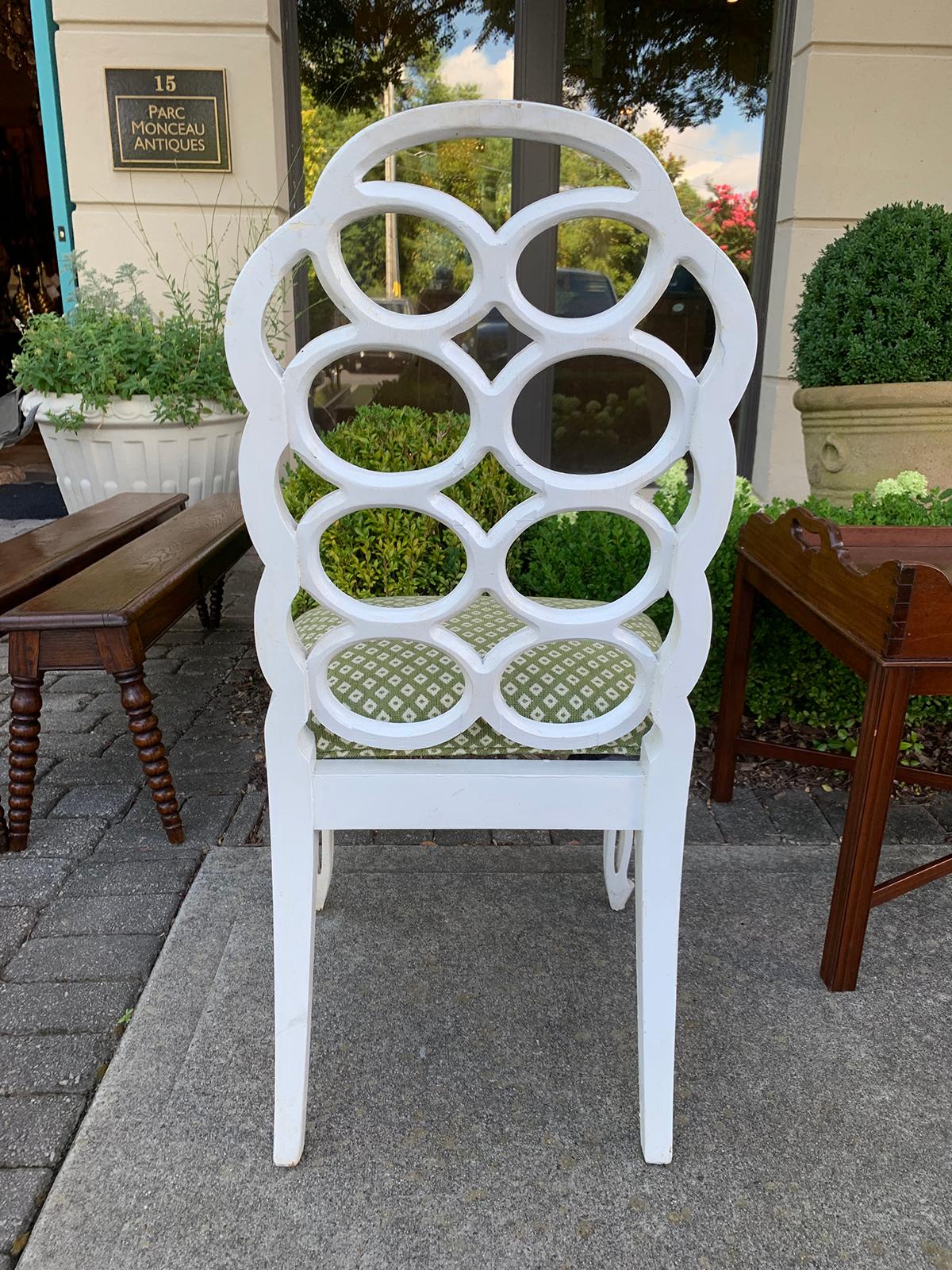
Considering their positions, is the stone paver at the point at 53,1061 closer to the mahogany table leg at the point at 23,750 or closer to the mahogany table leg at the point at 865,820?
the mahogany table leg at the point at 23,750

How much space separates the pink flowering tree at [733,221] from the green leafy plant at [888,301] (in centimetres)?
199

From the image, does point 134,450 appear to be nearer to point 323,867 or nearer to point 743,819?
point 323,867

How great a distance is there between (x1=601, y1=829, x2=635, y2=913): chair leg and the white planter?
3.11 meters

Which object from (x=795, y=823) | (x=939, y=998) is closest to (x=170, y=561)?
(x=795, y=823)

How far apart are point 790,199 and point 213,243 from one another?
325 cm

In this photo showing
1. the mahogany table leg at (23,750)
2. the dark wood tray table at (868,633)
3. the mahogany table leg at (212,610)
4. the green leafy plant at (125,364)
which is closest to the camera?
the dark wood tray table at (868,633)

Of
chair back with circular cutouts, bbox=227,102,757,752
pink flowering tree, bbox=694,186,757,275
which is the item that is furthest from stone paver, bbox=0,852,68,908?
pink flowering tree, bbox=694,186,757,275

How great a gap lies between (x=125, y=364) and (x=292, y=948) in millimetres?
3712

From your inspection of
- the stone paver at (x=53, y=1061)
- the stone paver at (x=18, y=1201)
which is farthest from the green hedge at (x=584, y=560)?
the stone paver at (x=18, y=1201)

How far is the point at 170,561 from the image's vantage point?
2.65m

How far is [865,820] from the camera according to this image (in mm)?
1672

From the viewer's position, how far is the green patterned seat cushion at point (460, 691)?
139 cm

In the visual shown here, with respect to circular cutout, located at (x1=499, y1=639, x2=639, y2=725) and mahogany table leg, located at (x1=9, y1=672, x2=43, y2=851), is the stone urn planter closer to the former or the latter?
circular cutout, located at (x1=499, y1=639, x2=639, y2=725)

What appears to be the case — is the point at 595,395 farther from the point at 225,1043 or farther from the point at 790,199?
the point at 225,1043
